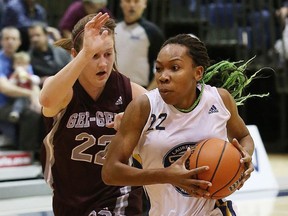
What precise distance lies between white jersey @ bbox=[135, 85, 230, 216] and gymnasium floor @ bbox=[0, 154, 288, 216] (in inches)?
123

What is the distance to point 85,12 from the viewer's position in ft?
26.5

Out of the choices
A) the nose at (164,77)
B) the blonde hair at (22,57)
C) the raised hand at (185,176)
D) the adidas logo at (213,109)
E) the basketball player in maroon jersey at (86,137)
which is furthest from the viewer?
the blonde hair at (22,57)

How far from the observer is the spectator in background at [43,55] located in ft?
26.9

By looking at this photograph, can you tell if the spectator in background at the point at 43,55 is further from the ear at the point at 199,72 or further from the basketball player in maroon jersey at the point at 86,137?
the ear at the point at 199,72

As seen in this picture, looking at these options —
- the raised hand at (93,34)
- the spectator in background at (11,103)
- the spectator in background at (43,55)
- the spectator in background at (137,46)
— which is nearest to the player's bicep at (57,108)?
the raised hand at (93,34)

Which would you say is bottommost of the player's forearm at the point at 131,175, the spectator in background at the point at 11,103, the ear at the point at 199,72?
the spectator in background at the point at 11,103

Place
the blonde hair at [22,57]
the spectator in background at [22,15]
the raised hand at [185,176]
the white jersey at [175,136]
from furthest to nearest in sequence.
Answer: the spectator in background at [22,15] < the blonde hair at [22,57] < the white jersey at [175,136] < the raised hand at [185,176]

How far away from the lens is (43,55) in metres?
8.24

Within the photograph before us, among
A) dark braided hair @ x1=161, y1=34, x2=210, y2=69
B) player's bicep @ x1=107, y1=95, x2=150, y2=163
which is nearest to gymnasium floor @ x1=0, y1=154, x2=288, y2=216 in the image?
player's bicep @ x1=107, y1=95, x2=150, y2=163

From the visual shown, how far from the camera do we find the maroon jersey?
372cm

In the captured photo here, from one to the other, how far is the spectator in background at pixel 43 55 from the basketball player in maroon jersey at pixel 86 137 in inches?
172

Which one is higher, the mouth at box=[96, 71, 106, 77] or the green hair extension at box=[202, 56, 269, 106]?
the mouth at box=[96, 71, 106, 77]

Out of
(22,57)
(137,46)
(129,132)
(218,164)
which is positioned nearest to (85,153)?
(129,132)

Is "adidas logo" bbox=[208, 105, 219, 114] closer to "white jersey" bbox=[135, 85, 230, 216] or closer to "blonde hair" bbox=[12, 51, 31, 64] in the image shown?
"white jersey" bbox=[135, 85, 230, 216]
